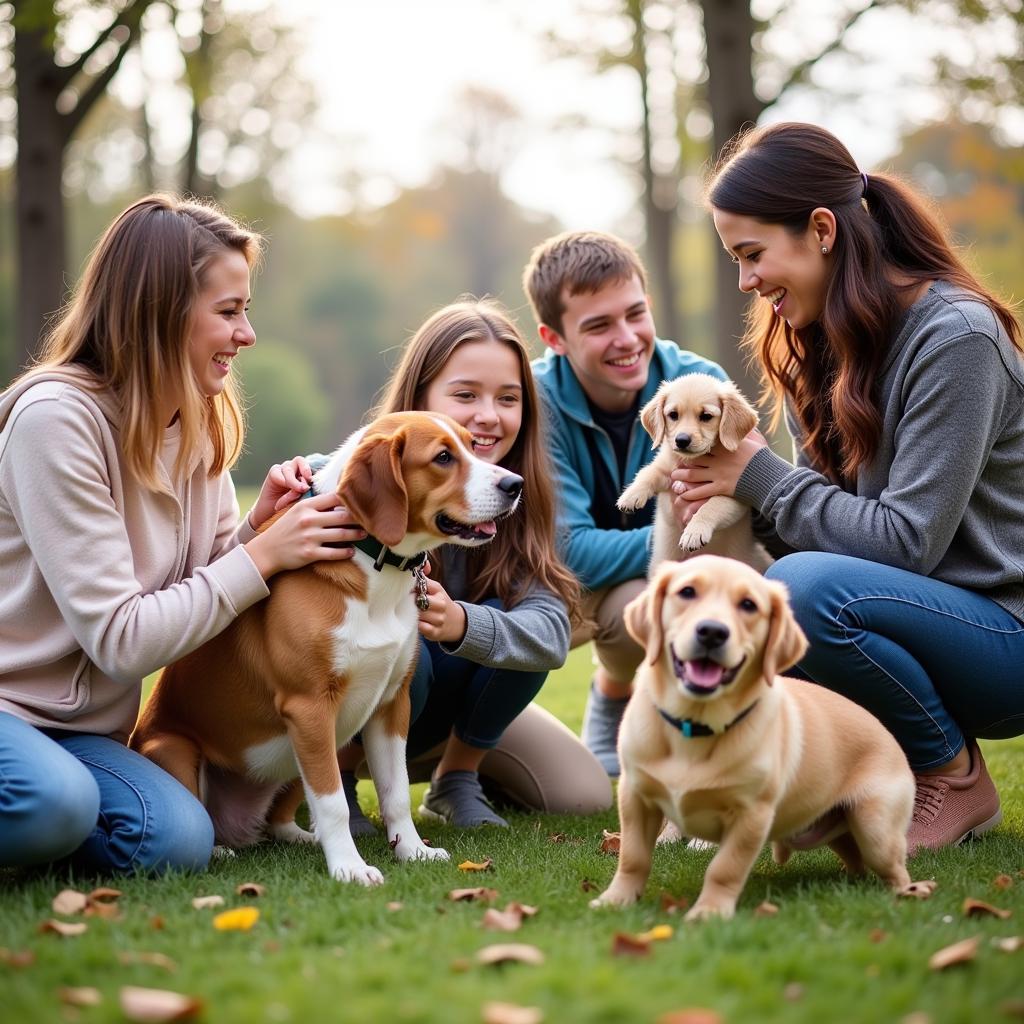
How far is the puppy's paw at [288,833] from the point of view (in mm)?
4176

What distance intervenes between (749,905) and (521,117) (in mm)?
38072

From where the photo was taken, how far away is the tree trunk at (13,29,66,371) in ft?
29.2

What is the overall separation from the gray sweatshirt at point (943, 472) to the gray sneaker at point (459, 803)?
→ 5.10 feet

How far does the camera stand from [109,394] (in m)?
3.68

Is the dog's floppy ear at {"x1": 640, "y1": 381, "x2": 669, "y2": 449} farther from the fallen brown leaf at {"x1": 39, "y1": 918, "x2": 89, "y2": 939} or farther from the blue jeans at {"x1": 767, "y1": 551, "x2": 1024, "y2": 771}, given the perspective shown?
the fallen brown leaf at {"x1": 39, "y1": 918, "x2": 89, "y2": 939}

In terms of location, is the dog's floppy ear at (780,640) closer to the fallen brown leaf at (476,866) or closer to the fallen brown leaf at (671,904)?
the fallen brown leaf at (671,904)

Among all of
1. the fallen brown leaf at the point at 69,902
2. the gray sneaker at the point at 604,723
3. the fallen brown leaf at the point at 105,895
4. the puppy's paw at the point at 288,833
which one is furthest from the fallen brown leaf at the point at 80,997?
the gray sneaker at the point at 604,723

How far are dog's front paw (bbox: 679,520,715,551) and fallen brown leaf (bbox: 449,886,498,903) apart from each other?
5.66ft

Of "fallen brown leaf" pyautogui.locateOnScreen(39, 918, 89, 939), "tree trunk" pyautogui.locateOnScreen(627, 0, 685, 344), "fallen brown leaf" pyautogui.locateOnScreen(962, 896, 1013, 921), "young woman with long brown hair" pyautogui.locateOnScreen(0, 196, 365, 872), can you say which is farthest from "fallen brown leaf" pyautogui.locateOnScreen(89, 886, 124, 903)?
"tree trunk" pyautogui.locateOnScreen(627, 0, 685, 344)

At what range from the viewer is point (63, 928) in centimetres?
278

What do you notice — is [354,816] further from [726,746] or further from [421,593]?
[726,746]

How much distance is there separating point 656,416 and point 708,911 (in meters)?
2.46

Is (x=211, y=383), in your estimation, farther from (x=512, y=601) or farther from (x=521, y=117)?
(x=521, y=117)

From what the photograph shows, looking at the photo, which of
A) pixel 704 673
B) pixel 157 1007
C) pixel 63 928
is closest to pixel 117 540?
pixel 63 928
